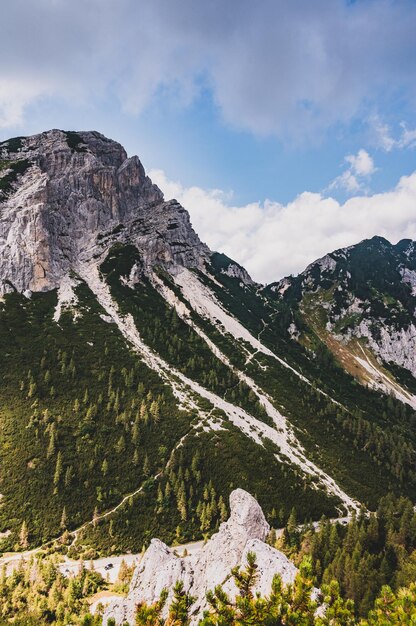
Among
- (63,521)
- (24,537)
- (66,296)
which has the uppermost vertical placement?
(66,296)

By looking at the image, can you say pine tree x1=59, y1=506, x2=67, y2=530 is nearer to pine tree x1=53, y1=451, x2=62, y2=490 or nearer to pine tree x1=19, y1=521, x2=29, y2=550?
pine tree x1=19, y1=521, x2=29, y2=550

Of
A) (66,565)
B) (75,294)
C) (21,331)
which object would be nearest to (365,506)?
(66,565)

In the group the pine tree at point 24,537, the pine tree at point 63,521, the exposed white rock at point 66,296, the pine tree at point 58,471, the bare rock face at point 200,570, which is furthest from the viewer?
the exposed white rock at point 66,296

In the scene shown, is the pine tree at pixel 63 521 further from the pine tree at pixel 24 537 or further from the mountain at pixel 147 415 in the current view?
the pine tree at pixel 24 537

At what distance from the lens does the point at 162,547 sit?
1560 inches

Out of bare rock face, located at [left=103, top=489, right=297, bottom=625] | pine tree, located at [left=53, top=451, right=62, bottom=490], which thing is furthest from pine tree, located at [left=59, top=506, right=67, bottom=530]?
bare rock face, located at [left=103, top=489, right=297, bottom=625]

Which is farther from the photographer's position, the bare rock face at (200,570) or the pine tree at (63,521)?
the pine tree at (63,521)

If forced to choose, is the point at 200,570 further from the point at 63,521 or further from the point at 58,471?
the point at 58,471

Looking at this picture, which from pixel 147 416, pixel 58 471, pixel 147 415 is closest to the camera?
pixel 58 471

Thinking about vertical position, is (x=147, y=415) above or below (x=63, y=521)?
above

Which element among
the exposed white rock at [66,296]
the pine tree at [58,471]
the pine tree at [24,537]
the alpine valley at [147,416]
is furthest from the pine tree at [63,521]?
the exposed white rock at [66,296]

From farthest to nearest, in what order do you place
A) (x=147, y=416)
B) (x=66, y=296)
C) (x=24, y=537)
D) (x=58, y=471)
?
(x=66, y=296) → (x=147, y=416) → (x=58, y=471) → (x=24, y=537)

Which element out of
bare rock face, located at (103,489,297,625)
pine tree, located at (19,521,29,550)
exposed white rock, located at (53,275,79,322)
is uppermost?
exposed white rock, located at (53,275,79,322)

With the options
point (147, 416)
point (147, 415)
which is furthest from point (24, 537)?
point (147, 415)
